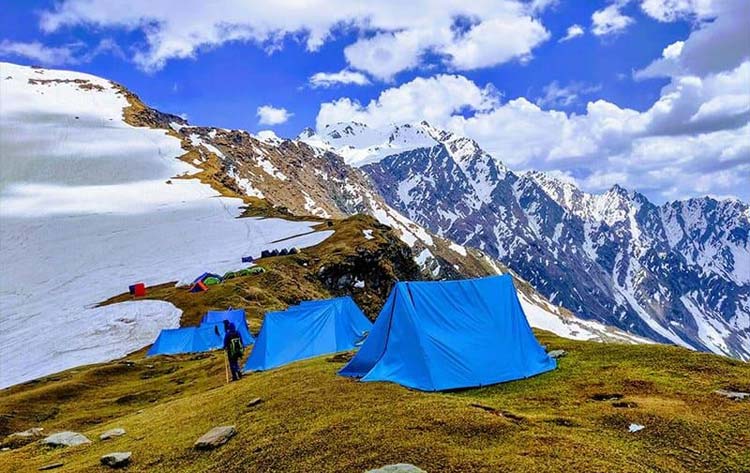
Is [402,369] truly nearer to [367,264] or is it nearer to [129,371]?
[129,371]

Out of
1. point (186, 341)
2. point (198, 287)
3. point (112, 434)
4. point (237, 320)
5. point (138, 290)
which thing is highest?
point (138, 290)

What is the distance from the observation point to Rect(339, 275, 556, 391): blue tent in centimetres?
2023

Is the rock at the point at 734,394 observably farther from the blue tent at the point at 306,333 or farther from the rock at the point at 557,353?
the blue tent at the point at 306,333

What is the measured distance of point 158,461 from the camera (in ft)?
51.8

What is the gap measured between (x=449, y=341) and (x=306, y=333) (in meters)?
15.3

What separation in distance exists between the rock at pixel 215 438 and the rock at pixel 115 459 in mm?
1984

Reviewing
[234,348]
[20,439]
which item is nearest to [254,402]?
[234,348]

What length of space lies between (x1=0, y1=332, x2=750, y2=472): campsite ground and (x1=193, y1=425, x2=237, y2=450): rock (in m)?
0.32

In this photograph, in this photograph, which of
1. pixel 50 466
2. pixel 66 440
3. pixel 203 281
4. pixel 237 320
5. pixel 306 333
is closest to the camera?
pixel 50 466

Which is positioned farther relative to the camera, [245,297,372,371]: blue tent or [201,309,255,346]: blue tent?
[201,309,255,346]: blue tent

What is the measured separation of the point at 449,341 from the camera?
21.3m

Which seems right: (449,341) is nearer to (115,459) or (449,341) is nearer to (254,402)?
(254,402)

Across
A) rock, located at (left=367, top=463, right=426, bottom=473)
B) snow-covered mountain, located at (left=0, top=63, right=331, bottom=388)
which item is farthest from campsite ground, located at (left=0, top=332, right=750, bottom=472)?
snow-covered mountain, located at (left=0, top=63, right=331, bottom=388)

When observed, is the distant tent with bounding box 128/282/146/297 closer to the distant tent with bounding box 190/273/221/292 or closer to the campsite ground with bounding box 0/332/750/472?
the distant tent with bounding box 190/273/221/292
